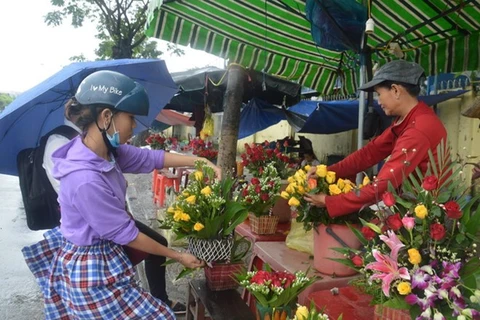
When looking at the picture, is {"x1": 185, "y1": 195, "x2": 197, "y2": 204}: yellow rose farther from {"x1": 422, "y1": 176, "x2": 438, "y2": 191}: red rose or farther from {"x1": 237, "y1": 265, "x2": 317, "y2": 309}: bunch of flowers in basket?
{"x1": 422, "y1": 176, "x2": 438, "y2": 191}: red rose

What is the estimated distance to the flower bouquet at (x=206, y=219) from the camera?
220cm

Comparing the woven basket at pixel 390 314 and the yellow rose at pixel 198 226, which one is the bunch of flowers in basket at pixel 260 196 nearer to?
the yellow rose at pixel 198 226

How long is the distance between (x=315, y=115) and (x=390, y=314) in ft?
14.4

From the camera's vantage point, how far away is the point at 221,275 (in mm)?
2342

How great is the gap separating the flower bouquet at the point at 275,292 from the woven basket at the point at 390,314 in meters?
0.35

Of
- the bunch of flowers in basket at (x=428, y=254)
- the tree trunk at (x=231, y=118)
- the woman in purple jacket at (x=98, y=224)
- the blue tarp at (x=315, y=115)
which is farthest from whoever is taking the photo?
A: the blue tarp at (x=315, y=115)

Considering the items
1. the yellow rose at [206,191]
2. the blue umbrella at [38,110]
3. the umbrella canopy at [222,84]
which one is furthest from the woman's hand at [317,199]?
the umbrella canopy at [222,84]

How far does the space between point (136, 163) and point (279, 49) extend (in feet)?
10.0

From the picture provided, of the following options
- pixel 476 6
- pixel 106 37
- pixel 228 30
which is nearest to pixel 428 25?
pixel 476 6

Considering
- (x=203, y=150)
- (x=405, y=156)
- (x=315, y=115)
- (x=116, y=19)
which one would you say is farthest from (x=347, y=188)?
(x=116, y=19)

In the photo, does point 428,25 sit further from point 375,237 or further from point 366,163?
point 375,237

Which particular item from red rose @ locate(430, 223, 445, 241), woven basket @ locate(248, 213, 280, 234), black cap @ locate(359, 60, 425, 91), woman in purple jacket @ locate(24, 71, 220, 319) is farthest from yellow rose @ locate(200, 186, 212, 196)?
red rose @ locate(430, 223, 445, 241)

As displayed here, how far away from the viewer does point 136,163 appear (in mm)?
2557

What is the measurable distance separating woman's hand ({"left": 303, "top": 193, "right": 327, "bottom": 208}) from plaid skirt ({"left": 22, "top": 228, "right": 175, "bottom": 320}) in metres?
0.90
